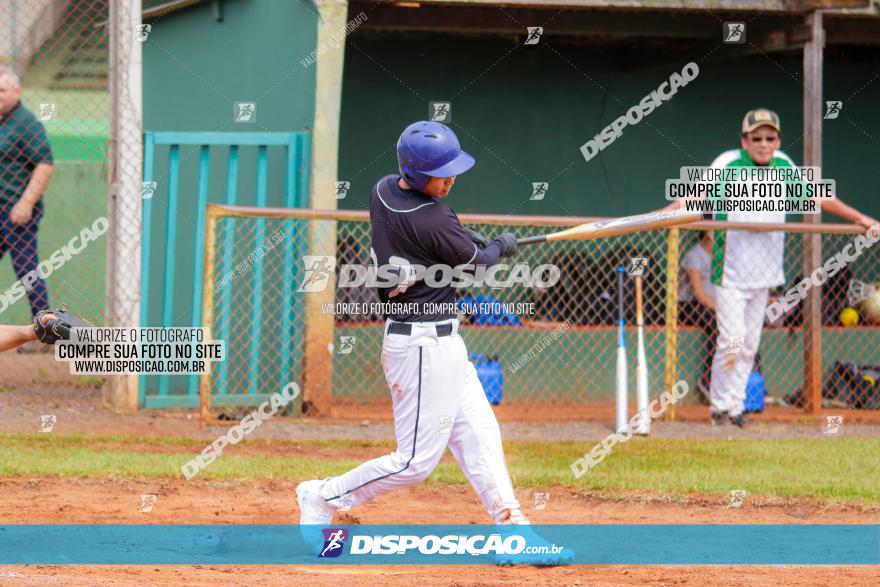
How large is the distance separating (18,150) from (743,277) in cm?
574

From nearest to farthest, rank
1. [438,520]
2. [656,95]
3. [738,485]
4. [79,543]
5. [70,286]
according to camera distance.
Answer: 1. [79,543]
2. [438,520]
3. [738,485]
4. [70,286]
5. [656,95]

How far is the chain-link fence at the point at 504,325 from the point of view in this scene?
10.3 metres

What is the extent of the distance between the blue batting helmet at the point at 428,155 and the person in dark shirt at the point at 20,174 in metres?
4.95

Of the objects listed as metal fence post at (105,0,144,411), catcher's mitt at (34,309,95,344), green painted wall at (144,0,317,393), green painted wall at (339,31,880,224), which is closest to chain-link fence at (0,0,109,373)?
metal fence post at (105,0,144,411)

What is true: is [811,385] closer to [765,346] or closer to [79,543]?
[765,346]

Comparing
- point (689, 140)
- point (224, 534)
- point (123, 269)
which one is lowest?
point (224, 534)

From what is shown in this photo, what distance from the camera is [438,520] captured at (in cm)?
701

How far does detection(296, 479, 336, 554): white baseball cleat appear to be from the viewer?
603cm

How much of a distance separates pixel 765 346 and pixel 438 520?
6042 mm

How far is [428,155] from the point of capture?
554 centimetres

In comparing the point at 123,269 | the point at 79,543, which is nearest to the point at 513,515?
the point at 79,543

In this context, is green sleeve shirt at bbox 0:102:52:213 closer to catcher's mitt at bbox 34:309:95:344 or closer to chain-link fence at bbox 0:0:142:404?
chain-link fence at bbox 0:0:142:404

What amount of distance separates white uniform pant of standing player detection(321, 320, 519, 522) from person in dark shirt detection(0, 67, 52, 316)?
A: 4.74m

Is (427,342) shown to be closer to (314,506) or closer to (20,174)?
(314,506)
